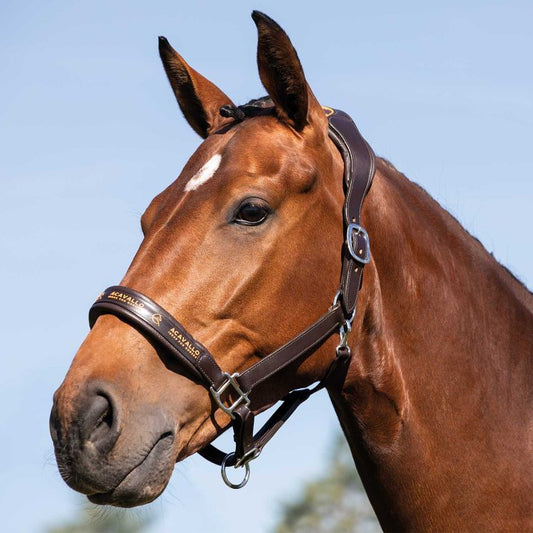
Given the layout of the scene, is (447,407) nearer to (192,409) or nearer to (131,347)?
(192,409)

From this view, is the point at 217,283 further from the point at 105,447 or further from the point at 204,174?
the point at 105,447

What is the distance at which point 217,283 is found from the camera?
14.0 feet

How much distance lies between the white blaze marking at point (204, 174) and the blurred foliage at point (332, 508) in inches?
813

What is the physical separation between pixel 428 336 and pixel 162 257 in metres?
1.62

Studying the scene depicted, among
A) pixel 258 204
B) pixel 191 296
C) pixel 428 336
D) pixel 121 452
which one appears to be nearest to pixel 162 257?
pixel 191 296

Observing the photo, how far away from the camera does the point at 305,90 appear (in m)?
4.76

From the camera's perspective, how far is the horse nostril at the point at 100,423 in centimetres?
385

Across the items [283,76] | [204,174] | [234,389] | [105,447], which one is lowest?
[105,447]

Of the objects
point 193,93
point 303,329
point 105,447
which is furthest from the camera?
point 193,93

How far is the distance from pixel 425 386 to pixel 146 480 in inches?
66.7

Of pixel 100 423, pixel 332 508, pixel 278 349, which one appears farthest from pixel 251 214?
pixel 332 508

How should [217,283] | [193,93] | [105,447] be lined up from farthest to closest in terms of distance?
[193,93], [217,283], [105,447]

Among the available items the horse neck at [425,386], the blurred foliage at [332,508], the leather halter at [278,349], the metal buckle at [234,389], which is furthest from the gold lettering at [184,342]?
the blurred foliage at [332,508]

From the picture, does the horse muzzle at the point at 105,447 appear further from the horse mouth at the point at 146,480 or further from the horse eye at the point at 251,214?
the horse eye at the point at 251,214
